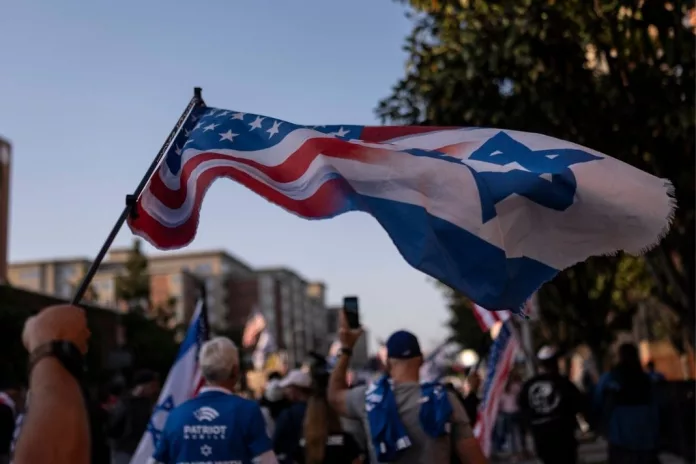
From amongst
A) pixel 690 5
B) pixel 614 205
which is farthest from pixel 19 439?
pixel 690 5

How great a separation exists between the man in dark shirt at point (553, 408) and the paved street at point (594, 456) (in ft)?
18.0

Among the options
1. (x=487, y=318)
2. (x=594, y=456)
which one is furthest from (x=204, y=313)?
(x=594, y=456)

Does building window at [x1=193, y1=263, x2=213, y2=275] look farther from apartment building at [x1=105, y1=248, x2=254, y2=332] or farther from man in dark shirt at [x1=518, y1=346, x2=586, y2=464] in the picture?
man in dark shirt at [x1=518, y1=346, x2=586, y2=464]

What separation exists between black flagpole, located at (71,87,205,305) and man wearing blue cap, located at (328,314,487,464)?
4.11ft

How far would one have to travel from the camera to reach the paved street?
14875mm

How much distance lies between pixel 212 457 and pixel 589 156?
2209mm

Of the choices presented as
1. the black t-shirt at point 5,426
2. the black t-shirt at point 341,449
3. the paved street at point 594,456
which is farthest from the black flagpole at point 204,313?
the paved street at point 594,456

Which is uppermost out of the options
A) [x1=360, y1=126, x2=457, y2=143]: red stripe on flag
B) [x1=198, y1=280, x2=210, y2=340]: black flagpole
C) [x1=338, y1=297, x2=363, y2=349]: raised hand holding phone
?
[x1=360, y1=126, x2=457, y2=143]: red stripe on flag

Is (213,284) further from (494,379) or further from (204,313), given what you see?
(204,313)

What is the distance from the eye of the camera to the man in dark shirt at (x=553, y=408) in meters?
8.77

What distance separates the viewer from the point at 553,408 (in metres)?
8.77

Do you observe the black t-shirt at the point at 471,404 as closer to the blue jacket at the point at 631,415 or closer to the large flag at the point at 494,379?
the large flag at the point at 494,379

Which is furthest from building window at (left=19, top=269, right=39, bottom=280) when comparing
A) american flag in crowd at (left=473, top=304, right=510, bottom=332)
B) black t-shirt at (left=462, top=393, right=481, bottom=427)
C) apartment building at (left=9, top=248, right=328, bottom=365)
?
black t-shirt at (left=462, top=393, right=481, bottom=427)

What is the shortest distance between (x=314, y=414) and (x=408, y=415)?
5.98 feet
